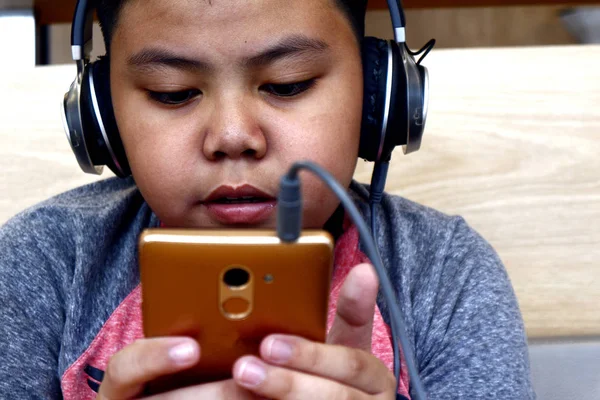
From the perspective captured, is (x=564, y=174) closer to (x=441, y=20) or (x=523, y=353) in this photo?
(x=523, y=353)

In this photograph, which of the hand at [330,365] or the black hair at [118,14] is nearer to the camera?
the hand at [330,365]

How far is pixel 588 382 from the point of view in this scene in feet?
3.25

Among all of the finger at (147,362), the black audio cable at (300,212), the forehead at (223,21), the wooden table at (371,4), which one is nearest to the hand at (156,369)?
the finger at (147,362)

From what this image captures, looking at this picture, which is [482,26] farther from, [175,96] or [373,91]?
[175,96]

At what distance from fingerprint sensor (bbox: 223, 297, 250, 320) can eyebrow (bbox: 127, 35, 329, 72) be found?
0.93 ft

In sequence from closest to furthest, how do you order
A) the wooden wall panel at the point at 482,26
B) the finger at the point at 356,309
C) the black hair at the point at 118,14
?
1. the finger at the point at 356,309
2. the black hair at the point at 118,14
3. the wooden wall panel at the point at 482,26

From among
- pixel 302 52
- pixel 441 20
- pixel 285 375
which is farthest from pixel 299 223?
pixel 441 20

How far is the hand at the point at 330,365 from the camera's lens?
0.51 m

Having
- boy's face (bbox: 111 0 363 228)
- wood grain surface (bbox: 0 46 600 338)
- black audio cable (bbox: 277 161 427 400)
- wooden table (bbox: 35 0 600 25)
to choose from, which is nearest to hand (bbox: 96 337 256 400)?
black audio cable (bbox: 277 161 427 400)

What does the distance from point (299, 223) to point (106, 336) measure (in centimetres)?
44

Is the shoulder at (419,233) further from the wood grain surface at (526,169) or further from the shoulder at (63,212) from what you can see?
the shoulder at (63,212)

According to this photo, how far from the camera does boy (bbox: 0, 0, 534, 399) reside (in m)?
0.71

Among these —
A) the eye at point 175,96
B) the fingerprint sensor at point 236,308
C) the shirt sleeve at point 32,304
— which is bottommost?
the shirt sleeve at point 32,304

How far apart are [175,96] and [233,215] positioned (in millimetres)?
136
